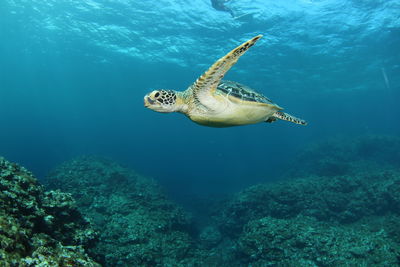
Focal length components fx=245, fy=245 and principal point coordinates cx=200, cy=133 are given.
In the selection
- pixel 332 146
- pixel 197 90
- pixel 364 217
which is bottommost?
pixel 364 217

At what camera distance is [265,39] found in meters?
22.5

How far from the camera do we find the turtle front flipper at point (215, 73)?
3439mm

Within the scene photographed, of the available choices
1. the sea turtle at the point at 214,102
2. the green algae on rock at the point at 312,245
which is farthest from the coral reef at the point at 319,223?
the sea turtle at the point at 214,102

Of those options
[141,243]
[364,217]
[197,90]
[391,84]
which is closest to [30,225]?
[197,90]

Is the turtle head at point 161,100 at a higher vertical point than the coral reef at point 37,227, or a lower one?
higher

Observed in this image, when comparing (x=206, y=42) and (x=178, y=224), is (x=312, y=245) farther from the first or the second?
(x=206, y=42)

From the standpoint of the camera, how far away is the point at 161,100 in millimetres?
4355

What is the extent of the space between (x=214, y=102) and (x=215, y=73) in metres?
0.82

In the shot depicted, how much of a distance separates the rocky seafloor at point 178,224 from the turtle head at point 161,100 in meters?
2.26

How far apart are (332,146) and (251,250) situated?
18933mm

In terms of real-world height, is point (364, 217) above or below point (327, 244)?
above

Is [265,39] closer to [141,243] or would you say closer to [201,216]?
[201,216]

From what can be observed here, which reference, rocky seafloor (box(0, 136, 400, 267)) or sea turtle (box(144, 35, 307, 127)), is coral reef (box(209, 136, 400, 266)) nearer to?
rocky seafloor (box(0, 136, 400, 267))

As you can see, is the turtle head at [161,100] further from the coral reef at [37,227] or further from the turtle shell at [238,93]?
the coral reef at [37,227]
